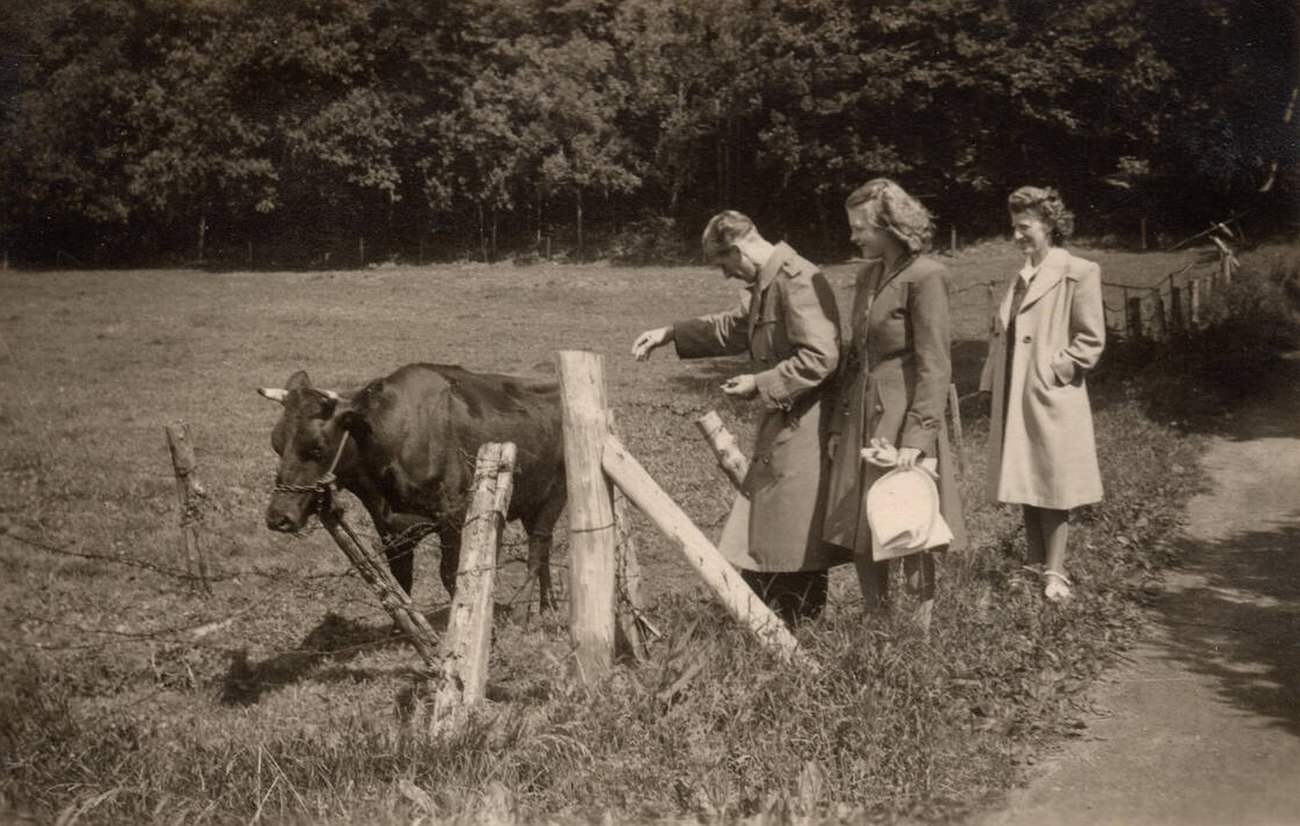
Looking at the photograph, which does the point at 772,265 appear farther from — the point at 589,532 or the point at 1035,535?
the point at 1035,535

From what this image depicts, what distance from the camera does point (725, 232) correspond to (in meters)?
5.23

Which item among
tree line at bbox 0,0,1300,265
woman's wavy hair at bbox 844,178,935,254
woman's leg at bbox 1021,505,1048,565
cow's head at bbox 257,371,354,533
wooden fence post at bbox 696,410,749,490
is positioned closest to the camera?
woman's wavy hair at bbox 844,178,935,254

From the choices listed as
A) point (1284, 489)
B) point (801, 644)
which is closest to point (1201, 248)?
point (1284, 489)

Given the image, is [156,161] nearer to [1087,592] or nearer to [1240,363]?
[1087,592]

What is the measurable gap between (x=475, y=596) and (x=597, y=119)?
3648 cm

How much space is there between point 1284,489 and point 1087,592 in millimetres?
4736

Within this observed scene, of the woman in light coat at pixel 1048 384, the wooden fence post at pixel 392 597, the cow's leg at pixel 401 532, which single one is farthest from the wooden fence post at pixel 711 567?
the cow's leg at pixel 401 532

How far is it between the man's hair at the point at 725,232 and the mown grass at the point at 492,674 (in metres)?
1.68

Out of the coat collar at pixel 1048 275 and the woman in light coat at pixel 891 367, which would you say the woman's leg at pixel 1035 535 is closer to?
the coat collar at pixel 1048 275

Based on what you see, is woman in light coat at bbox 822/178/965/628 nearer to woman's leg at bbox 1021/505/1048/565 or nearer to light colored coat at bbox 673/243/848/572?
light colored coat at bbox 673/243/848/572

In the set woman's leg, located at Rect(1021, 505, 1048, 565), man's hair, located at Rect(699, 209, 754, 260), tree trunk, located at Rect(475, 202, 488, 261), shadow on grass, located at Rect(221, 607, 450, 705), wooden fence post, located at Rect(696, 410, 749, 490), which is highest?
tree trunk, located at Rect(475, 202, 488, 261)

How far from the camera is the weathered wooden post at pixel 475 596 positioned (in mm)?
4711

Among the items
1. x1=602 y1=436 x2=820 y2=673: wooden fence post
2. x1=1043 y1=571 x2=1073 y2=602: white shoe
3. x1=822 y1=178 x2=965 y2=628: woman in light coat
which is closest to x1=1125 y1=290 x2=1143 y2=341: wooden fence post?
x1=1043 y1=571 x2=1073 y2=602: white shoe

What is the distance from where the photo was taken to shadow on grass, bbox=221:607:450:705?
21.0ft
